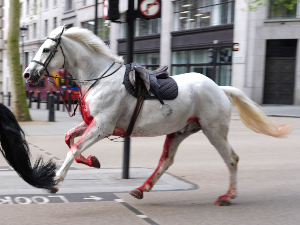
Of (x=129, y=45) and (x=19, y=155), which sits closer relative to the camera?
(x=19, y=155)

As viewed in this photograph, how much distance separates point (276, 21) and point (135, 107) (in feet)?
68.1

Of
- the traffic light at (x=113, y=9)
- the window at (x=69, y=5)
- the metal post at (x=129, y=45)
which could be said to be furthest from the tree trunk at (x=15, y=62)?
the window at (x=69, y=5)

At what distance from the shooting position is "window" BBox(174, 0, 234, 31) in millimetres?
25547

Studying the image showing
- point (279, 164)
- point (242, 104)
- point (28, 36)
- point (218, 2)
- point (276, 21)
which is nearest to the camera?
point (242, 104)

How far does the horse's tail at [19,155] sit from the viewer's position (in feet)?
12.5

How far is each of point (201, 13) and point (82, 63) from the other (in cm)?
2369

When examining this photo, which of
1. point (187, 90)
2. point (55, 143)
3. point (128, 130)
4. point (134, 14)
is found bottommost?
point (55, 143)

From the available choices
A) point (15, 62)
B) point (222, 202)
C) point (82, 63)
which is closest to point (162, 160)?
point (222, 202)

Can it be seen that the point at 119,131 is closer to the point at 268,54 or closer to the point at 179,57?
the point at 268,54

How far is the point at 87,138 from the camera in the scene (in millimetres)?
4434

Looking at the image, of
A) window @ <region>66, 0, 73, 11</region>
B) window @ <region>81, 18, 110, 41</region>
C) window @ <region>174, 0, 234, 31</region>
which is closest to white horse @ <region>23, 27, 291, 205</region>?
window @ <region>174, 0, 234, 31</region>

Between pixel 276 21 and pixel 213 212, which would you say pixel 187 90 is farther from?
pixel 276 21

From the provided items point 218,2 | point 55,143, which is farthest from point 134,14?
point 218,2

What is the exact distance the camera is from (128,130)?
4.78 m
